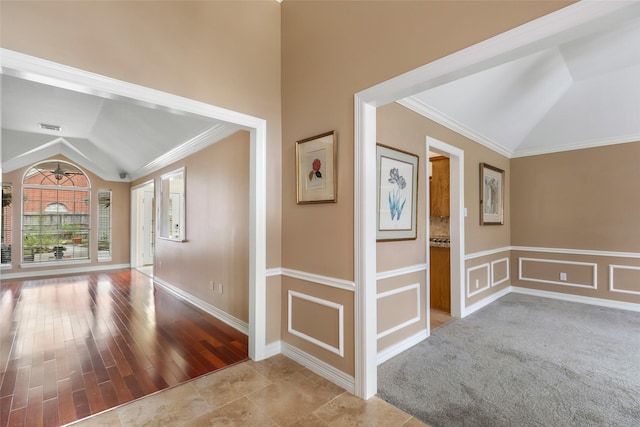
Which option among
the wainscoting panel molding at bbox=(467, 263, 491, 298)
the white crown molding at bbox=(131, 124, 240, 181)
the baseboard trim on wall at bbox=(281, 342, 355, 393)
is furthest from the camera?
the wainscoting panel molding at bbox=(467, 263, 491, 298)

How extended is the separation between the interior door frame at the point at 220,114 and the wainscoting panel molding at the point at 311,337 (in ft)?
0.79

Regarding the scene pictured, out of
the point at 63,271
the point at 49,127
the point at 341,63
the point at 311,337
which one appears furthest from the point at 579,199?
the point at 63,271

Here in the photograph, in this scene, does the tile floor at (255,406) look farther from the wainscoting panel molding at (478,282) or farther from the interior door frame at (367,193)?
the wainscoting panel molding at (478,282)

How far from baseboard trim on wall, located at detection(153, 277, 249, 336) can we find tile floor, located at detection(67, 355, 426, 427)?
0.98m

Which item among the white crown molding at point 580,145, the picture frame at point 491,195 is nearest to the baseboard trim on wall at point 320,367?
the picture frame at point 491,195

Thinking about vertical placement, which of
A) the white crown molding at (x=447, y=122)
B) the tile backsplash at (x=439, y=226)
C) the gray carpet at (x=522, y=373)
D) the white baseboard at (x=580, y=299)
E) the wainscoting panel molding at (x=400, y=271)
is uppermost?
the white crown molding at (x=447, y=122)

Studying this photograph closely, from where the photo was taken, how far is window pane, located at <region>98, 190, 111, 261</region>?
7602 mm

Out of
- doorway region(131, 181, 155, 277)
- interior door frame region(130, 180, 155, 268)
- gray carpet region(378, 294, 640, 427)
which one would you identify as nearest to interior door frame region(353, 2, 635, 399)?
gray carpet region(378, 294, 640, 427)

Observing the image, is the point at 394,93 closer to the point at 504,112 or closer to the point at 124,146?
the point at 504,112

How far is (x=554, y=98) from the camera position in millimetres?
4078

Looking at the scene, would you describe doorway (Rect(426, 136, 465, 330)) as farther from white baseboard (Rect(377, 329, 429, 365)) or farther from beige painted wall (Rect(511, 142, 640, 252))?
beige painted wall (Rect(511, 142, 640, 252))

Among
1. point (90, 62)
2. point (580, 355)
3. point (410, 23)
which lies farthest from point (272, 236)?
point (580, 355)

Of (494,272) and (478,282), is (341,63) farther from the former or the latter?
(494,272)

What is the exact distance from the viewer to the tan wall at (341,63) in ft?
5.48
